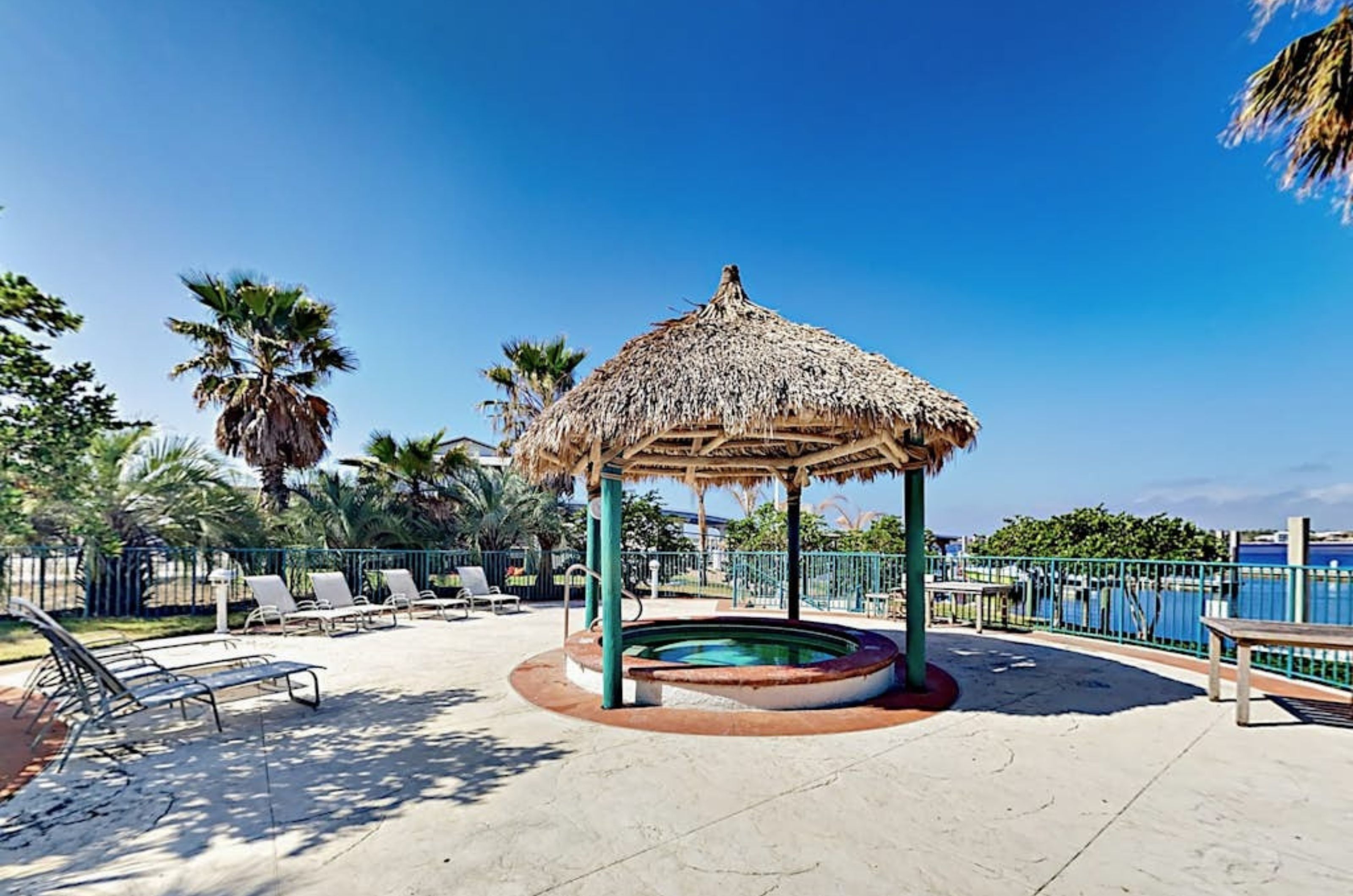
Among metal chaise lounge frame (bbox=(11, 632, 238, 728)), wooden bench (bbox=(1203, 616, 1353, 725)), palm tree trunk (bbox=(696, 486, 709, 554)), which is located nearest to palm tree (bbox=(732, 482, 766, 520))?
palm tree trunk (bbox=(696, 486, 709, 554))

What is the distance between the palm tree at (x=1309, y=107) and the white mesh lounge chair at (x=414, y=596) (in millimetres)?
13965

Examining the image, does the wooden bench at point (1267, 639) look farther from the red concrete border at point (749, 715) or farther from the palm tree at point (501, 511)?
the palm tree at point (501, 511)

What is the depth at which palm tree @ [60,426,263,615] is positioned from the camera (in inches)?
453

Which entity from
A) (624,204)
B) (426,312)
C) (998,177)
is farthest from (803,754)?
(998,177)

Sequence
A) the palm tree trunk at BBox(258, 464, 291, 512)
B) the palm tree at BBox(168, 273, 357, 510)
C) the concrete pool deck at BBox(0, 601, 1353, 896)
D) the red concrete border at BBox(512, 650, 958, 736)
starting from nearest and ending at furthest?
the concrete pool deck at BBox(0, 601, 1353, 896) < the red concrete border at BBox(512, 650, 958, 736) < the palm tree at BBox(168, 273, 357, 510) < the palm tree trunk at BBox(258, 464, 291, 512)

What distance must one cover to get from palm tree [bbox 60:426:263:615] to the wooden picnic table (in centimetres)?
1322

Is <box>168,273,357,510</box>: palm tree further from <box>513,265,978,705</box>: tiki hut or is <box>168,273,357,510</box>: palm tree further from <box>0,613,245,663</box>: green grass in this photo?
<box>513,265,978,705</box>: tiki hut

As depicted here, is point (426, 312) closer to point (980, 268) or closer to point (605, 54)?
point (605, 54)

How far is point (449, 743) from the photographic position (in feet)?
16.2

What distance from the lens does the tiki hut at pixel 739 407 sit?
5.94 m

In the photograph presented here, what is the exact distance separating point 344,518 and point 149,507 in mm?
3455

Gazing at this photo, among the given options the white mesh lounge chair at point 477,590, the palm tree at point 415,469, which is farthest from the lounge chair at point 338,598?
the palm tree at point 415,469

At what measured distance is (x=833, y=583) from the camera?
14359 millimetres

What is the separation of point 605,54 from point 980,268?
11158 millimetres
